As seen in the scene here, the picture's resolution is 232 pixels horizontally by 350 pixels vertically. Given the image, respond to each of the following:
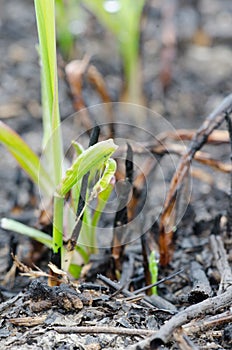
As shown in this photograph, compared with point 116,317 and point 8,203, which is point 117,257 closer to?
point 116,317

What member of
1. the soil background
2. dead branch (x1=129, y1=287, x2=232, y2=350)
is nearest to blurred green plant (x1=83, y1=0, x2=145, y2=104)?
the soil background

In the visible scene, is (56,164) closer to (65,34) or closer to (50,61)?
(50,61)

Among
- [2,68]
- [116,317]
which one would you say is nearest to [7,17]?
[2,68]

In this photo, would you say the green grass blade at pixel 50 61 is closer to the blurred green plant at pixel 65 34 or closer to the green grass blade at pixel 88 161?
the green grass blade at pixel 88 161

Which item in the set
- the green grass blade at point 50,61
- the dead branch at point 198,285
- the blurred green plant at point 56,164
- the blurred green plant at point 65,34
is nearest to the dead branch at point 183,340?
the dead branch at point 198,285

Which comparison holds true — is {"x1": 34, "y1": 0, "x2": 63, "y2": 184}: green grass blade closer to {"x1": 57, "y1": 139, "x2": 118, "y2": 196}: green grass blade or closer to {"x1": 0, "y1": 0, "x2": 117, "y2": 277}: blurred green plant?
{"x1": 0, "y1": 0, "x2": 117, "y2": 277}: blurred green plant

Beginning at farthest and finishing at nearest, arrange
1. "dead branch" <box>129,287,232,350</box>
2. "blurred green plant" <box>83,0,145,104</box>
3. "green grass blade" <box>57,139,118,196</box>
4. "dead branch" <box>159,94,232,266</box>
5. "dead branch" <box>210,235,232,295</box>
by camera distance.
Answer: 1. "blurred green plant" <box>83,0,145,104</box>
2. "dead branch" <box>159,94,232,266</box>
3. "dead branch" <box>210,235,232,295</box>
4. "green grass blade" <box>57,139,118,196</box>
5. "dead branch" <box>129,287,232,350</box>
